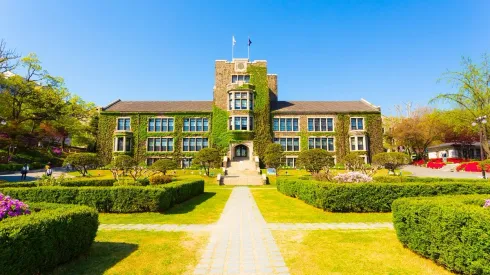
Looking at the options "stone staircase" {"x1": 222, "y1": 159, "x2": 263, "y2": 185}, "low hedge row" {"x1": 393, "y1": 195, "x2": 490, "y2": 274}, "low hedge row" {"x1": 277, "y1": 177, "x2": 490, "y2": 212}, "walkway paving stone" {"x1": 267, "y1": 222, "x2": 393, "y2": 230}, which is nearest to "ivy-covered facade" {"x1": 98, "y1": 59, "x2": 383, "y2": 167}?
"stone staircase" {"x1": 222, "y1": 159, "x2": 263, "y2": 185}

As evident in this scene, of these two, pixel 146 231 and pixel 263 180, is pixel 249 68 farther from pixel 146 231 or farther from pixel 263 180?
pixel 146 231

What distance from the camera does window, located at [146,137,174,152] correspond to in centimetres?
4294

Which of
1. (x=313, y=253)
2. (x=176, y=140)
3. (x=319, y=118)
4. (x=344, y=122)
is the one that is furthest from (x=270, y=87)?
(x=313, y=253)

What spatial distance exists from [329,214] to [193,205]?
767 cm

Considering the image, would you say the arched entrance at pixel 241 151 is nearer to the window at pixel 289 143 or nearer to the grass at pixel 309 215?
the window at pixel 289 143

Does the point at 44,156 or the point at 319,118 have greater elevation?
the point at 319,118

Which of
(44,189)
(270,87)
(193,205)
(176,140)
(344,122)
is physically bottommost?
(193,205)

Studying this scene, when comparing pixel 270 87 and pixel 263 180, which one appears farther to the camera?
pixel 270 87

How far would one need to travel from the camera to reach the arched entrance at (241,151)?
1657 inches

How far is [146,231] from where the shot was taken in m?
9.31

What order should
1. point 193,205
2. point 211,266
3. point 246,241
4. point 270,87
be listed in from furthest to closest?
point 270,87, point 193,205, point 246,241, point 211,266

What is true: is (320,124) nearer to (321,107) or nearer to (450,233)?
(321,107)

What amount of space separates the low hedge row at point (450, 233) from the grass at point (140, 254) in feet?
18.4

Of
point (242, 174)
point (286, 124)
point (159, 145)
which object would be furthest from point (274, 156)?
point (159, 145)
